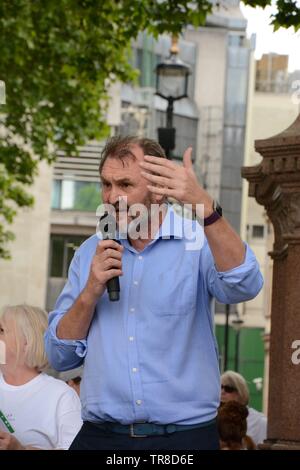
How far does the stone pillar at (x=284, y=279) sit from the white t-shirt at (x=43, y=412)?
301cm

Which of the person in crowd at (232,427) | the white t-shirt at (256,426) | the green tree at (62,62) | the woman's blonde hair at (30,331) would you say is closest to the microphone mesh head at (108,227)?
the woman's blonde hair at (30,331)

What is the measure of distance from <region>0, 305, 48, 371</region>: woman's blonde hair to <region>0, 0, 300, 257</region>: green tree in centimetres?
1243

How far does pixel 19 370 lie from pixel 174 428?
121cm

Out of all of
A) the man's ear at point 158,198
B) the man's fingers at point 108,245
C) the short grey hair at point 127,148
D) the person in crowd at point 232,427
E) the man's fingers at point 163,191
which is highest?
the short grey hair at point 127,148

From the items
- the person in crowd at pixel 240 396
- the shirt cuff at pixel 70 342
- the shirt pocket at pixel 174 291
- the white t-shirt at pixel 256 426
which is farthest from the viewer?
the white t-shirt at pixel 256 426

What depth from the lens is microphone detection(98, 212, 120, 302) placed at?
589 centimetres

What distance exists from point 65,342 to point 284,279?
3983 mm

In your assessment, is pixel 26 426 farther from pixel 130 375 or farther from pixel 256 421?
pixel 256 421

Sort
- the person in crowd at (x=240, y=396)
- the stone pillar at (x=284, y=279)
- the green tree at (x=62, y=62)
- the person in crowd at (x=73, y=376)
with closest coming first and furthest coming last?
the stone pillar at (x=284, y=279), the person in crowd at (x=73, y=376), the person in crowd at (x=240, y=396), the green tree at (x=62, y=62)

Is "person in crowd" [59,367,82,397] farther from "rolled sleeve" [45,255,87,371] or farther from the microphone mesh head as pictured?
the microphone mesh head

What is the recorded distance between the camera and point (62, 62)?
27.7 metres

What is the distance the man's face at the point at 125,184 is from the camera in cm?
604

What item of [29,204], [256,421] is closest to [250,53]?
[29,204]

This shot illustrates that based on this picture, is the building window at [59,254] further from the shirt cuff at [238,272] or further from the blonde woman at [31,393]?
the shirt cuff at [238,272]
